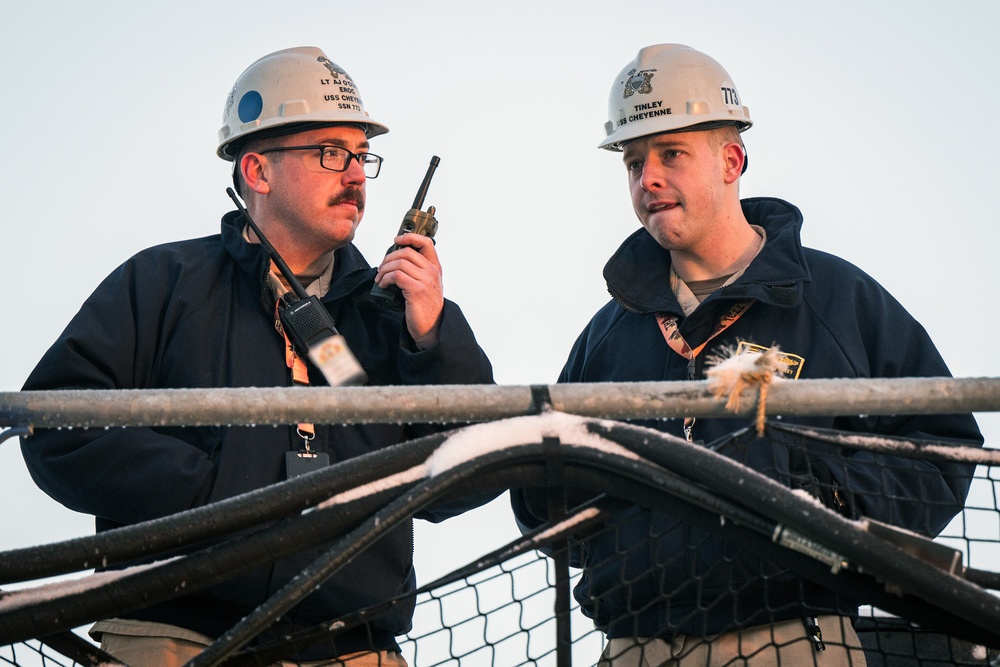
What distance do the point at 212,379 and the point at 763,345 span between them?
1.58 metres

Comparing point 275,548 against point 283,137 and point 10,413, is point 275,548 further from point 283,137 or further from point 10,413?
point 283,137

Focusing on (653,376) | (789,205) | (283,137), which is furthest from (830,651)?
(283,137)

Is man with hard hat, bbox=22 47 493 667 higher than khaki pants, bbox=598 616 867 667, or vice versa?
man with hard hat, bbox=22 47 493 667

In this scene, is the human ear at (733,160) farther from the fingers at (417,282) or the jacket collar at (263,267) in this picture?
the jacket collar at (263,267)

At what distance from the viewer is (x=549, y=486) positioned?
2268 mm

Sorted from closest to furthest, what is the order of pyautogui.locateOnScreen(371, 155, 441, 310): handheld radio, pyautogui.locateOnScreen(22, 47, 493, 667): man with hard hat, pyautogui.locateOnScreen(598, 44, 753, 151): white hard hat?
pyautogui.locateOnScreen(22, 47, 493, 667): man with hard hat → pyautogui.locateOnScreen(371, 155, 441, 310): handheld radio → pyautogui.locateOnScreen(598, 44, 753, 151): white hard hat

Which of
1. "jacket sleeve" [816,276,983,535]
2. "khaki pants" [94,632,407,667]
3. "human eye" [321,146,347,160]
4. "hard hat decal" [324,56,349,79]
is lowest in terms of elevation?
"khaki pants" [94,632,407,667]

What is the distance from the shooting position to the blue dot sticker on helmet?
14.1ft

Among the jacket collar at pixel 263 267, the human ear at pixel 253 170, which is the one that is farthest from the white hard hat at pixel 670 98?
the human ear at pixel 253 170

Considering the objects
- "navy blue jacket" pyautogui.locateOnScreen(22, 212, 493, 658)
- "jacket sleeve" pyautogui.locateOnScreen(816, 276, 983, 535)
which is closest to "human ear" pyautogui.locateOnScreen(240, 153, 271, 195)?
"navy blue jacket" pyautogui.locateOnScreen(22, 212, 493, 658)

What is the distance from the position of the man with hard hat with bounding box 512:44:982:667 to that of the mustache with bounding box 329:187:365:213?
82 cm

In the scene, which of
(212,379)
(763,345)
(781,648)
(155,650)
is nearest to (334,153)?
(212,379)

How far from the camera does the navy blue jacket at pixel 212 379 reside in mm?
3312

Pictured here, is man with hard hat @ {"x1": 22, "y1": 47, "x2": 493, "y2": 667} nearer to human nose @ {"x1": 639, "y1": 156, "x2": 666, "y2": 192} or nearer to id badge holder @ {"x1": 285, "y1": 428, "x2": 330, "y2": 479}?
id badge holder @ {"x1": 285, "y1": 428, "x2": 330, "y2": 479}
